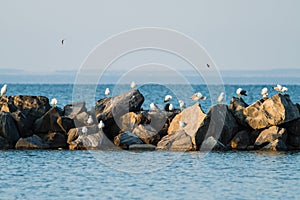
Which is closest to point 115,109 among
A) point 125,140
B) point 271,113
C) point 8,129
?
point 125,140

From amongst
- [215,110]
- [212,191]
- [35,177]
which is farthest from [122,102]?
[212,191]

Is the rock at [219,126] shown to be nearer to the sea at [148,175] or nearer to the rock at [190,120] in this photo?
the rock at [190,120]

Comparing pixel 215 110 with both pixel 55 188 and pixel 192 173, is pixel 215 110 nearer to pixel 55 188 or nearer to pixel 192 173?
pixel 192 173

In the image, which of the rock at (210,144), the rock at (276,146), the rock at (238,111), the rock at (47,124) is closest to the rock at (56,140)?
the rock at (47,124)

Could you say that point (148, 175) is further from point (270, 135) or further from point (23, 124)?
point (23, 124)

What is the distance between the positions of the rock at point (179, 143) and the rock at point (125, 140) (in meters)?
0.98

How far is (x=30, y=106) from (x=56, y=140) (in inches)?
81.5

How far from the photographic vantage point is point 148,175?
25562mm

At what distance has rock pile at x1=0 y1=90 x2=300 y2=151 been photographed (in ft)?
99.5

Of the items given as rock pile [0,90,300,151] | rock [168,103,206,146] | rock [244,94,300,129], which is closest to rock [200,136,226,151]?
rock pile [0,90,300,151]

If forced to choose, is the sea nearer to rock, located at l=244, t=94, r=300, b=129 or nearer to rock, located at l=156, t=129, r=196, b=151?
rock, located at l=156, t=129, r=196, b=151

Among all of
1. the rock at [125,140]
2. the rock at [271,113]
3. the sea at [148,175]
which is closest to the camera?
the sea at [148,175]

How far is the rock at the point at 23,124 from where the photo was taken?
31453 mm

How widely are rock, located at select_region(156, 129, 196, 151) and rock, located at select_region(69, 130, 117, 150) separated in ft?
6.01
